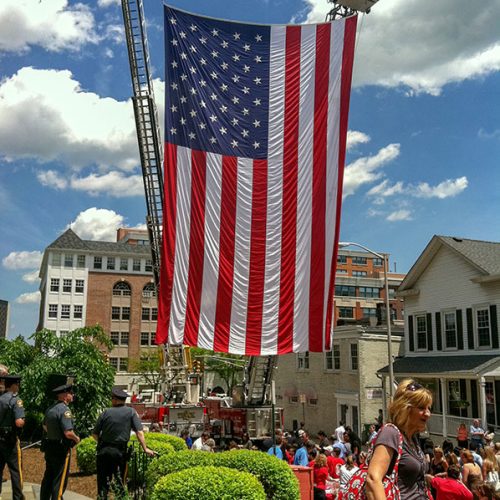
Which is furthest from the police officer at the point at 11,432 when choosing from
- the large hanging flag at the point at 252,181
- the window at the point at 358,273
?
the window at the point at 358,273

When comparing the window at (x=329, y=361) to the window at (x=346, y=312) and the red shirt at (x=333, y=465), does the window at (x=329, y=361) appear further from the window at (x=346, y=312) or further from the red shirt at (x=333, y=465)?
the window at (x=346, y=312)

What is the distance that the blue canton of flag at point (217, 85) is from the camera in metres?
12.9

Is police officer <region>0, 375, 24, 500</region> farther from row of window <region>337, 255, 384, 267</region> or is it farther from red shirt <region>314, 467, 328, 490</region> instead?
row of window <region>337, 255, 384, 267</region>

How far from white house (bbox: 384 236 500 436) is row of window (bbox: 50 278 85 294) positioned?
151 feet

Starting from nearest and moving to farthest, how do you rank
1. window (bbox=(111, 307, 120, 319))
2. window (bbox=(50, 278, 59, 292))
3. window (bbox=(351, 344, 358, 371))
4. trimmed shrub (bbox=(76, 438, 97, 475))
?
trimmed shrub (bbox=(76, 438, 97, 475)) < window (bbox=(351, 344, 358, 371)) < window (bbox=(50, 278, 59, 292)) < window (bbox=(111, 307, 120, 319))

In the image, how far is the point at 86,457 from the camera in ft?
41.8

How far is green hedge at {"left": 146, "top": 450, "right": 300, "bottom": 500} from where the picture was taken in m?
8.11

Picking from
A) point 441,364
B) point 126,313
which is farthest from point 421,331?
point 126,313

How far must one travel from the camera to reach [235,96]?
13219mm

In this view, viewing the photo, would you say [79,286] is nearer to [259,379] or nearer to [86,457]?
[259,379]

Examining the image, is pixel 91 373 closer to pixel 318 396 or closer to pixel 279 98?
pixel 279 98

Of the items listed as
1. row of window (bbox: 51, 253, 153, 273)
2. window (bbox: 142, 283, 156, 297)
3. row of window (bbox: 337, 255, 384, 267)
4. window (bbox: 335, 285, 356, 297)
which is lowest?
window (bbox: 142, 283, 156, 297)

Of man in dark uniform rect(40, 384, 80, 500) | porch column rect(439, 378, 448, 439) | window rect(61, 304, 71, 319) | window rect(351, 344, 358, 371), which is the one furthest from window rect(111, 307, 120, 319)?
man in dark uniform rect(40, 384, 80, 500)

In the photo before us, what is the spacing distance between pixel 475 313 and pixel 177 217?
63.2ft
